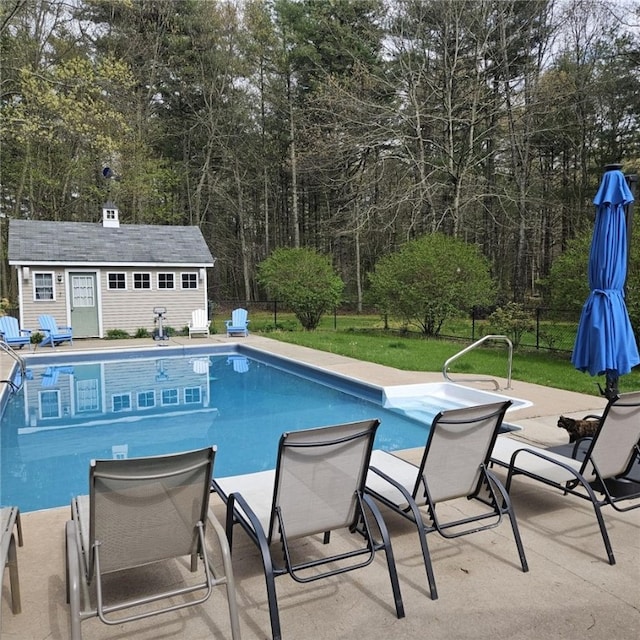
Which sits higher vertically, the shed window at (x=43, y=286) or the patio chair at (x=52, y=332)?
the shed window at (x=43, y=286)

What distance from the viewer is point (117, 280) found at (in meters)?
15.4

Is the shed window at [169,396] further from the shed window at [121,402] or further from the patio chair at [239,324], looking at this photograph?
the patio chair at [239,324]

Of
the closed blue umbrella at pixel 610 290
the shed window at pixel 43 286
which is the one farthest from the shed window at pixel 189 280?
the closed blue umbrella at pixel 610 290

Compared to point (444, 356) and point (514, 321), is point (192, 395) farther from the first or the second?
point (514, 321)

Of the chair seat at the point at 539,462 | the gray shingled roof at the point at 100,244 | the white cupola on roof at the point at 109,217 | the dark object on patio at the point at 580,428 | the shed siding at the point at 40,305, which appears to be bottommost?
the chair seat at the point at 539,462

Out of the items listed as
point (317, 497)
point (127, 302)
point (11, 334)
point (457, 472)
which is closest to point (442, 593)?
point (457, 472)

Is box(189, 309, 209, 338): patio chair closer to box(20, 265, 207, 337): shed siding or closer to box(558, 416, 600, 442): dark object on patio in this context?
box(20, 265, 207, 337): shed siding

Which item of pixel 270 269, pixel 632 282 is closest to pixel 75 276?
pixel 270 269

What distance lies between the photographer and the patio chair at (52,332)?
1293 centimetres

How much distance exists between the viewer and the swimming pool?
5734 mm

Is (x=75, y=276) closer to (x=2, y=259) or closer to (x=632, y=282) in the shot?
(x=2, y=259)

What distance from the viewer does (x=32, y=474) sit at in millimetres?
5461

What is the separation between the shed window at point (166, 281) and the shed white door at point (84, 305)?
1.82 m

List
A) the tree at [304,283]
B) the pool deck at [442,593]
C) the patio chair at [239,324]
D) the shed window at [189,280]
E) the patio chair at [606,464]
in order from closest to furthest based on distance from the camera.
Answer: the pool deck at [442,593]
the patio chair at [606,464]
the patio chair at [239,324]
the tree at [304,283]
the shed window at [189,280]
